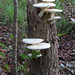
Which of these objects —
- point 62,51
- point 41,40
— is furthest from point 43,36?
point 62,51

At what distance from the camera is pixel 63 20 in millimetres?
4652

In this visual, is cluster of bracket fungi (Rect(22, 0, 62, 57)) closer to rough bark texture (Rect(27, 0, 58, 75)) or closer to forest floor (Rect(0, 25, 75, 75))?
rough bark texture (Rect(27, 0, 58, 75))

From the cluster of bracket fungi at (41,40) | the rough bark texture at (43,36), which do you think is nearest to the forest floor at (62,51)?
the rough bark texture at (43,36)

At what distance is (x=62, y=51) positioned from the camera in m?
4.03

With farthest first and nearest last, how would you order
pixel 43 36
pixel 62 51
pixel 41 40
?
pixel 62 51 < pixel 43 36 < pixel 41 40

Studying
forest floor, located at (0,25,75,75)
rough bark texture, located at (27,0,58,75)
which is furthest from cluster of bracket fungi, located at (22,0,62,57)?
forest floor, located at (0,25,75,75)

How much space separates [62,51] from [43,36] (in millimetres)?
2098

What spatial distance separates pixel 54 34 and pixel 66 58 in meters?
1.79

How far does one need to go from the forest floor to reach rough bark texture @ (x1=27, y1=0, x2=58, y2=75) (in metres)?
0.85

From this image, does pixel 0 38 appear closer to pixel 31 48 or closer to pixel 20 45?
pixel 20 45

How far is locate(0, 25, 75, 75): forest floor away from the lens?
3.29 m

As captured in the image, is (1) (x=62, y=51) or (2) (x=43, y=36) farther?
(1) (x=62, y=51)

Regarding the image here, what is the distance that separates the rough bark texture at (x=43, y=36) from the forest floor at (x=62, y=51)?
85cm

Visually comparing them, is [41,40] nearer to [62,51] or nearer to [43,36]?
[43,36]
